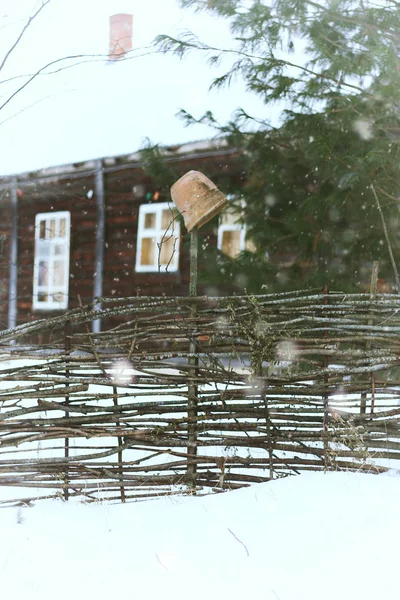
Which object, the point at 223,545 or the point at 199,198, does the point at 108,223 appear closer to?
the point at 199,198

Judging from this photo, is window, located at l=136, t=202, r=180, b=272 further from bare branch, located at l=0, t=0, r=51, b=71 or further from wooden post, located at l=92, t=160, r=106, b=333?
bare branch, located at l=0, t=0, r=51, b=71

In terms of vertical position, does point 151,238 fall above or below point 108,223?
below

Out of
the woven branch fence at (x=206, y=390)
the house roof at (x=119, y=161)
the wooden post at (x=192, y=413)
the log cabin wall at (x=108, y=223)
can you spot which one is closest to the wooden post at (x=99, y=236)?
the log cabin wall at (x=108, y=223)

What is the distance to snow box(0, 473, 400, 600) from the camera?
287 cm

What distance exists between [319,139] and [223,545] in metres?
3.64

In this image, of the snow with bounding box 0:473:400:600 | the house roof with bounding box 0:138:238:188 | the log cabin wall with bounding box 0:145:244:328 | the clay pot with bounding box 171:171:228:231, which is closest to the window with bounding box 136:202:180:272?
the log cabin wall with bounding box 0:145:244:328

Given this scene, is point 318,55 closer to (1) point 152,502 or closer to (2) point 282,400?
(2) point 282,400

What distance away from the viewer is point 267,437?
4.15 metres

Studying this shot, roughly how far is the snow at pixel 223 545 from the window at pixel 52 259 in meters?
9.32

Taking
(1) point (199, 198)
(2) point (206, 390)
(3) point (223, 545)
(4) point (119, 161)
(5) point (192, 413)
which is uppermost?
(4) point (119, 161)

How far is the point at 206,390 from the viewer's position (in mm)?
4168

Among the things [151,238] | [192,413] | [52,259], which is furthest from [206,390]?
[52,259]

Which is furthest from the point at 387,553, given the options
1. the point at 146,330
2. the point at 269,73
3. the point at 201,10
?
the point at 201,10

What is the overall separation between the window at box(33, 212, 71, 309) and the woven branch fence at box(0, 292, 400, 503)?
8732 millimetres
